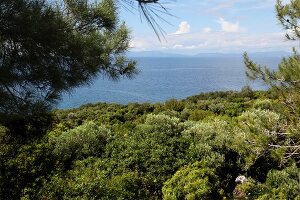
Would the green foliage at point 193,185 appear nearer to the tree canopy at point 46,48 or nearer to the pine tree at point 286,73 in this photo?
the pine tree at point 286,73

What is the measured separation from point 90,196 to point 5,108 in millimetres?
2868

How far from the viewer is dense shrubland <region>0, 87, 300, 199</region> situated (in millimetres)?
6590

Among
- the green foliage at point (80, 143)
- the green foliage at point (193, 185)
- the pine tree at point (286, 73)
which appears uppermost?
the pine tree at point (286, 73)

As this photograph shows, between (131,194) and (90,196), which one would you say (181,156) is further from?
(90,196)

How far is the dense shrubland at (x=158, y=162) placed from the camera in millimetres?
6590

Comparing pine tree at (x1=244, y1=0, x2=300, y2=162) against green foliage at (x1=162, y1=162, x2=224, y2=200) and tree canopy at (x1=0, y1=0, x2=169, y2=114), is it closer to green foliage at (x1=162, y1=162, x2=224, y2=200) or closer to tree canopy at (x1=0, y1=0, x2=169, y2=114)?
green foliage at (x1=162, y1=162, x2=224, y2=200)

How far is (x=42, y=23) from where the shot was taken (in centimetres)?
343

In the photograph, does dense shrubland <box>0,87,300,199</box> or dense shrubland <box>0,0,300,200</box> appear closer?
dense shrubland <box>0,0,300,200</box>

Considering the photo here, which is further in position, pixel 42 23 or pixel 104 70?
pixel 104 70

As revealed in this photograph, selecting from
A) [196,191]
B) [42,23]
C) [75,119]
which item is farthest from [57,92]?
[75,119]

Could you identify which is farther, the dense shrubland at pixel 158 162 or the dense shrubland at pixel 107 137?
the dense shrubland at pixel 158 162

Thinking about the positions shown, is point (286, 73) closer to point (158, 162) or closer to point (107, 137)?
point (158, 162)

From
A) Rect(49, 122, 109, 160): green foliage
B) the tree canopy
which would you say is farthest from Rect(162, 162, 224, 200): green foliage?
the tree canopy

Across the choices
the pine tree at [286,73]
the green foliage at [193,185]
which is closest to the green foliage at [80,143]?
the green foliage at [193,185]
